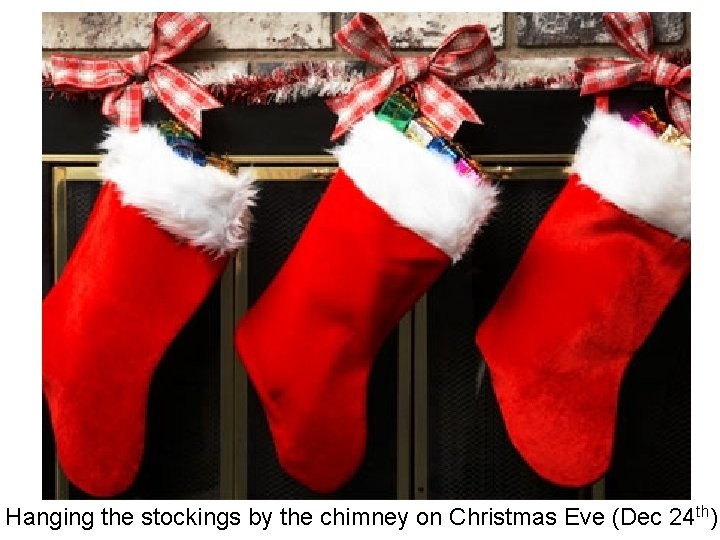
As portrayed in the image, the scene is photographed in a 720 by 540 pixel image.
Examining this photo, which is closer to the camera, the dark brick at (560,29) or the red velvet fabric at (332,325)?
the red velvet fabric at (332,325)

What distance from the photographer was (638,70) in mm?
1147

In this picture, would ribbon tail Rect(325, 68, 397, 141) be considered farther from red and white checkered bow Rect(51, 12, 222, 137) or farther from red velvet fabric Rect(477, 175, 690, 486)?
red velvet fabric Rect(477, 175, 690, 486)

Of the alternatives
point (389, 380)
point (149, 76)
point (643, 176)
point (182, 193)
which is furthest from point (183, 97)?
point (643, 176)

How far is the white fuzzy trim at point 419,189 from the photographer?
3.25ft

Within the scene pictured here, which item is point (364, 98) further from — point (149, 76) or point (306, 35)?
point (149, 76)

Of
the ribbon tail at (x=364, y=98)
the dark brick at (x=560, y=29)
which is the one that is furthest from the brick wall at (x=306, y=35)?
the ribbon tail at (x=364, y=98)

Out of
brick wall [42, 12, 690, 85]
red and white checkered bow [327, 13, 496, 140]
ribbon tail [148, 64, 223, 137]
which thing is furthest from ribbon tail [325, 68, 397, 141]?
ribbon tail [148, 64, 223, 137]

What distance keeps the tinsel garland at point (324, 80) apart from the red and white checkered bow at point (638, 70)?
31 mm

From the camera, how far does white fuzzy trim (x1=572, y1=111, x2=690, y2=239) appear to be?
101 cm

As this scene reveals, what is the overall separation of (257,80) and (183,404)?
565 mm

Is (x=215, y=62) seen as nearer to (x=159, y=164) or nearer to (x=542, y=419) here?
(x=159, y=164)

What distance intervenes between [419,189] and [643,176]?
1.04 ft

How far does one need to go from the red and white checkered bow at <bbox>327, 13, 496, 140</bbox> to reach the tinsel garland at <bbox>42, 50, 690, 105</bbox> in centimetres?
5

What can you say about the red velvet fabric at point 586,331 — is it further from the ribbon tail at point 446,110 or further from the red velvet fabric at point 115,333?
the red velvet fabric at point 115,333
